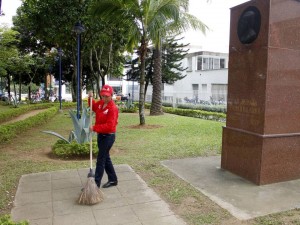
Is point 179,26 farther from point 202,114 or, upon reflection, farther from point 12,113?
point 12,113

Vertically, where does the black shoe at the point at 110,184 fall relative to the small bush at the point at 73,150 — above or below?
below

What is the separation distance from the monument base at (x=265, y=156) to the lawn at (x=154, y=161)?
3.49 ft

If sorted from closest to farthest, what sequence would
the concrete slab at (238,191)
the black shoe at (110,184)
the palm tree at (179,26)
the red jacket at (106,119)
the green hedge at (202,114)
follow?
the concrete slab at (238,191)
the red jacket at (106,119)
the black shoe at (110,184)
the palm tree at (179,26)
the green hedge at (202,114)

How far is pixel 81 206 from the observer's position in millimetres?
3914

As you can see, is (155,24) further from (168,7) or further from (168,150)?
(168,150)

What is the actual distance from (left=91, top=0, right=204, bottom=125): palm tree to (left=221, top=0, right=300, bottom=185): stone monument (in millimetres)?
5854

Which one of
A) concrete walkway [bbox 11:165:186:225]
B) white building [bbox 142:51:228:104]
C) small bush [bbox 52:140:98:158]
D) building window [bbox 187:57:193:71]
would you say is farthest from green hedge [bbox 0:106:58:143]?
building window [bbox 187:57:193:71]

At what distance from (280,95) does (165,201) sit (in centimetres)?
255

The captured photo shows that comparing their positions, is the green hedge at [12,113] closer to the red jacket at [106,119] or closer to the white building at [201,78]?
the red jacket at [106,119]

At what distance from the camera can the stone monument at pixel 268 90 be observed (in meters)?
4.69

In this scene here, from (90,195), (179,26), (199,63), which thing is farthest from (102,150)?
(199,63)

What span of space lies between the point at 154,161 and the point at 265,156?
2.31 metres

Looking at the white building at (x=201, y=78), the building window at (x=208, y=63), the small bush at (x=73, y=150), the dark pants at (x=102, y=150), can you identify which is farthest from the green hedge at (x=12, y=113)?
the building window at (x=208, y=63)

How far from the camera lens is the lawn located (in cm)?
376
